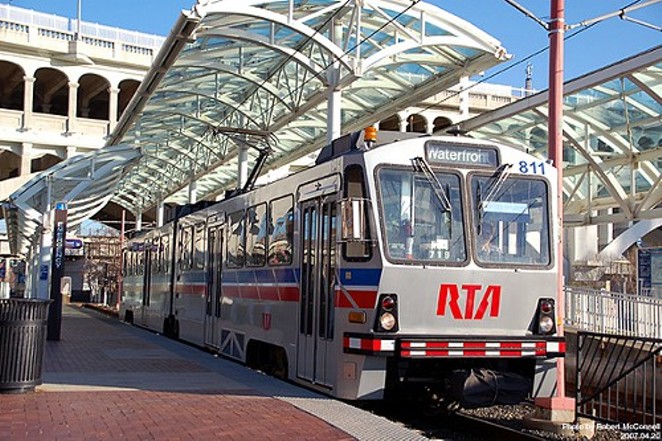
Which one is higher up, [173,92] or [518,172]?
[173,92]

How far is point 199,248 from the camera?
1742 cm

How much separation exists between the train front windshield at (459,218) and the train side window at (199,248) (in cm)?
787

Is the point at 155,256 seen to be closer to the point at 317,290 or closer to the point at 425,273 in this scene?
the point at 317,290

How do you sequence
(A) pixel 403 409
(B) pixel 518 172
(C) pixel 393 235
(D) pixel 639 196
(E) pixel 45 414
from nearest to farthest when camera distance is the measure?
(E) pixel 45 414 < (C) pixel 393 235 < (B) pixel 518 172 < (A) pixel 403 409 < (D) pixel 639 196

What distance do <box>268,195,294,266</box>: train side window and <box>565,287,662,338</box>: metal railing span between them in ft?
28.5

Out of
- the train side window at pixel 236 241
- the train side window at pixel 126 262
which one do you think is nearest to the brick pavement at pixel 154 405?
the train side window at pixel 236 241

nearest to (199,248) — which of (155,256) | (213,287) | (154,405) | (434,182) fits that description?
(213,287)

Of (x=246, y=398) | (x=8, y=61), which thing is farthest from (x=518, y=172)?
(x=8, y=61)

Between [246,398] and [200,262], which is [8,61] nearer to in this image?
[200,262]

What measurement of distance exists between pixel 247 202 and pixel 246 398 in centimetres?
480

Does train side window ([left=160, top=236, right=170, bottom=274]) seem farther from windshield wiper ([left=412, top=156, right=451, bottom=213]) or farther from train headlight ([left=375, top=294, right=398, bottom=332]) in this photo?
train headlight ([left=375, top=294, right=398, bottom=332])

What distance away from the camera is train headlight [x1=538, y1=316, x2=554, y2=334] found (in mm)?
10133

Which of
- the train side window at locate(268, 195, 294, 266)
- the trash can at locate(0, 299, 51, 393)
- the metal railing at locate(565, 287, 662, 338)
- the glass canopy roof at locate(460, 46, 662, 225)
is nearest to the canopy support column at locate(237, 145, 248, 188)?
the glass canopy roof at locate(460, 46, 662, 225)

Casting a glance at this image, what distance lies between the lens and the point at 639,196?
76.4 feet
